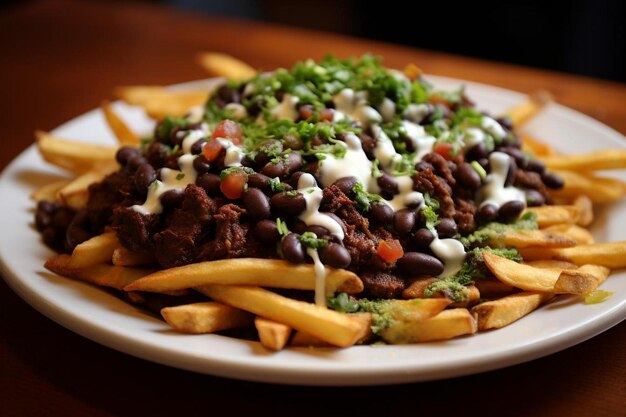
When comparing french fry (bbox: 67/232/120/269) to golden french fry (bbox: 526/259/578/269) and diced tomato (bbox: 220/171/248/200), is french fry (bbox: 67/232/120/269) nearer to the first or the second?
diced tomato (bbox: 220/171/248/200)

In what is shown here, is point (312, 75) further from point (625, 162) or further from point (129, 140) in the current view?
point (625, 162)

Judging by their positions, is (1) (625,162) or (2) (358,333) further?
(1) (625,162)

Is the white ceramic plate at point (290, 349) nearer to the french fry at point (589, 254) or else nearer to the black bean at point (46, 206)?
the french fry at point (589, 254)

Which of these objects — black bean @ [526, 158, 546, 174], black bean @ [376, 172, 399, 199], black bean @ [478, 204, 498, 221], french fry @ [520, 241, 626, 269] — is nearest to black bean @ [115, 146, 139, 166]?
black bean @ [376, 172, 399, 199]

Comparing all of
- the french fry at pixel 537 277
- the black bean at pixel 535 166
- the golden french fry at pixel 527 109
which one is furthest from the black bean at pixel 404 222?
the golden french fry at pixel 527 109

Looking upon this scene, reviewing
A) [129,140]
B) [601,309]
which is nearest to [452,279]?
[601,309]
